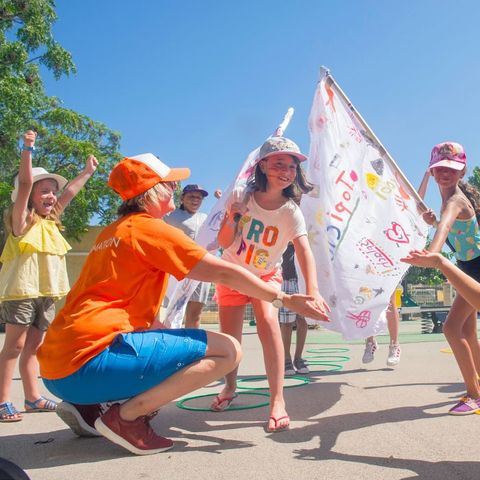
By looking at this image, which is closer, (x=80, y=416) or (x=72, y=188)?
(x=80, y=416)

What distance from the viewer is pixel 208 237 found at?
174 inches

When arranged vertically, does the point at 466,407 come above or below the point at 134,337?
below

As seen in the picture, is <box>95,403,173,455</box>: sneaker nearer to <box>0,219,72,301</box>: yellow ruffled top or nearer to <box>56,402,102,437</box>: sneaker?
<box>56,402,102,437</box>: sneaker

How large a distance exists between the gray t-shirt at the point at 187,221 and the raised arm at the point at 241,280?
300cm

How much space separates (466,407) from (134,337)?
7.01 feet

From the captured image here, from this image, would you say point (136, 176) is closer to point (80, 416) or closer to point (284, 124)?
point (80, 416)

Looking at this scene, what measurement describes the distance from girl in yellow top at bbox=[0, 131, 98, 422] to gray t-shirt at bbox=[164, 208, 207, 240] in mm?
1796

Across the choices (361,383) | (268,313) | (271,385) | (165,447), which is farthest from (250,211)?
(361,383)

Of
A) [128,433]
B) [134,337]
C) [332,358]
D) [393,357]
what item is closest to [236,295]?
[134,337]

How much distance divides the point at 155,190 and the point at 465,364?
91.9 inches

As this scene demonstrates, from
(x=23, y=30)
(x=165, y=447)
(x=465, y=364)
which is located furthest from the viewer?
Result: (x=23, y=30)

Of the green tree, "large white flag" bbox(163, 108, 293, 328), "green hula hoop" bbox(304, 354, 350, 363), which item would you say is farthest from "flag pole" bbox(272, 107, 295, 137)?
the green tree

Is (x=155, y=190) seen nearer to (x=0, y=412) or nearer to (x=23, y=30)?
(x=0, y=412)

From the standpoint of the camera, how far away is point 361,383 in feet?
14.6
